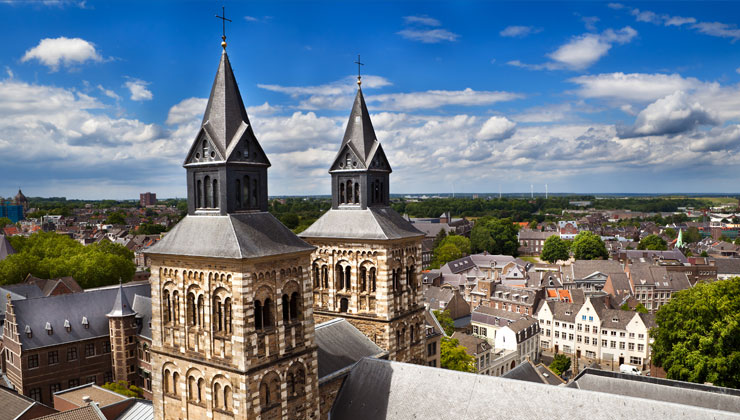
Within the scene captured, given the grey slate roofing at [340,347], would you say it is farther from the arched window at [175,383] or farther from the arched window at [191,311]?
the arched window at [191,311]

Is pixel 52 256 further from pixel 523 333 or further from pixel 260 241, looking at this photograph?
pixel 260 241

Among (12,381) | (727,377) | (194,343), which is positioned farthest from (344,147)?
(12,381)

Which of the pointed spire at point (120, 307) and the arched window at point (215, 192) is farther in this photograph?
the pointed spire at point (120, 307)

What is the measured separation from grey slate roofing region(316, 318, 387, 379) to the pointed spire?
146 feet

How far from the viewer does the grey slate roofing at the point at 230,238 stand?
75.1 ft

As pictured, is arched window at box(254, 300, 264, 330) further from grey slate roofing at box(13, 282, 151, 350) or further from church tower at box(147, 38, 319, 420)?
grey slate roofing at box(13, 282, 151, 350)

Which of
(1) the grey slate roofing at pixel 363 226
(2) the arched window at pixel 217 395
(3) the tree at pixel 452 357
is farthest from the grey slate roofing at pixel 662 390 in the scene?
(2) the arched window at pixel 217 395

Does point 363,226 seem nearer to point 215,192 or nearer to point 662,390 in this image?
point 215,192

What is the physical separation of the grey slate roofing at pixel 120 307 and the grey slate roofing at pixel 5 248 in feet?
203

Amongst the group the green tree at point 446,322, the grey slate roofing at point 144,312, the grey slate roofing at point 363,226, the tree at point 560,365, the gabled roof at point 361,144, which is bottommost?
the tree at point 560,365

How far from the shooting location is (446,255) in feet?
528

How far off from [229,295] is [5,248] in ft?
380

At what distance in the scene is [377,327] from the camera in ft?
107

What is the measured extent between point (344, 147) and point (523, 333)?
5977 cm
